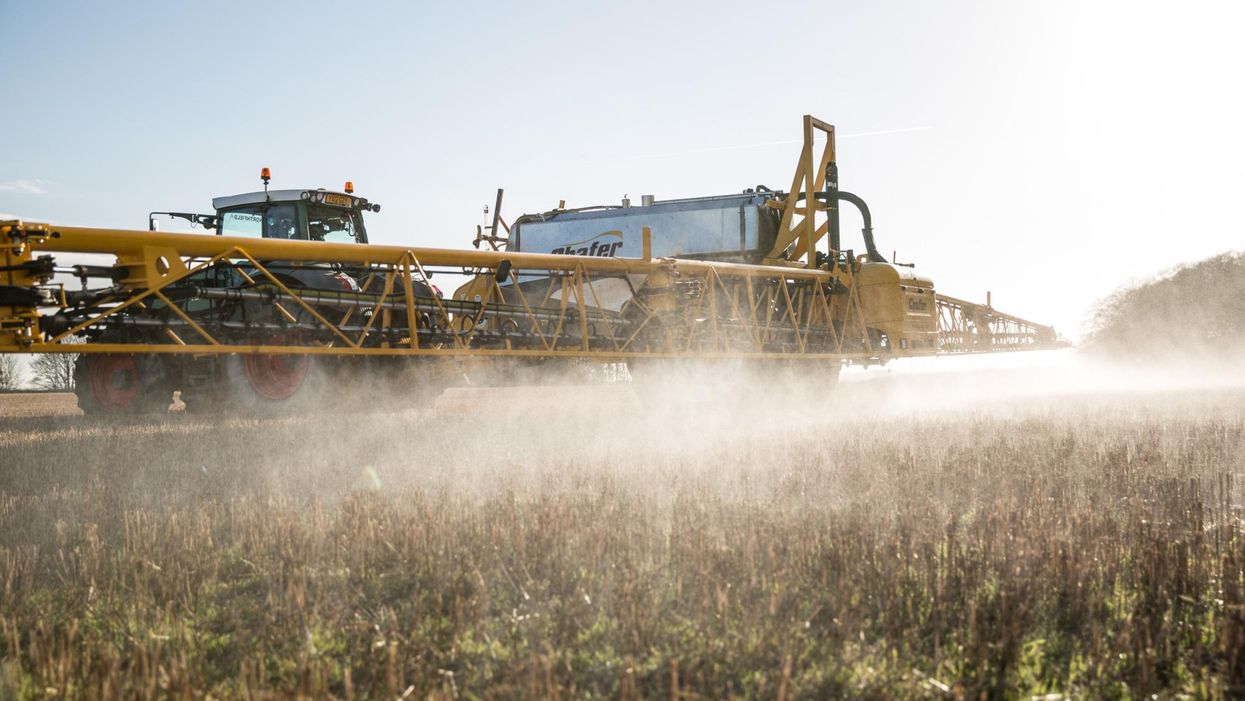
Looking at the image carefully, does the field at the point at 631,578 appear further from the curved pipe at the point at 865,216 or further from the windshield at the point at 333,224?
the curved pipe at the point at 865,216

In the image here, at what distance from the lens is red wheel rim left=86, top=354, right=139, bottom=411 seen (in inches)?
397

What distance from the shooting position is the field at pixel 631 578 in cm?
287

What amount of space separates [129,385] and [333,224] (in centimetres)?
295

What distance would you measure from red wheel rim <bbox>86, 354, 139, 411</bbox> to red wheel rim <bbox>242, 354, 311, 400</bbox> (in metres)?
1.76

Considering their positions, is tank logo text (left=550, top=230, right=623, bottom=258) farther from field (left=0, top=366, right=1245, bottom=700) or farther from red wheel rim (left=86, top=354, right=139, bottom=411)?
field (left=0, top=366, right=1245, bottom=700)

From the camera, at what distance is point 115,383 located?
10.1 metres

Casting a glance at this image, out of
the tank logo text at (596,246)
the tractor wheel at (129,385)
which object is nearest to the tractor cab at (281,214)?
the tractor wheel at (129,385)

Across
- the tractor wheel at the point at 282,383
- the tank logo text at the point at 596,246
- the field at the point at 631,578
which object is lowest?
the field at the point at 631,578

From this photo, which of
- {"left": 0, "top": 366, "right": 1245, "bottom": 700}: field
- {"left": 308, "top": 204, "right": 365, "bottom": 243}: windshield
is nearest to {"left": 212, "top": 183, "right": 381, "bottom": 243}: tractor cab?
{"left": 308, "top": 204, "right": 365, "bottom": 243}: windshield

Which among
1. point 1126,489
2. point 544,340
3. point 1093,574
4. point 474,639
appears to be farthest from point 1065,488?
point 544,340

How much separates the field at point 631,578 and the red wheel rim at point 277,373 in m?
2.71

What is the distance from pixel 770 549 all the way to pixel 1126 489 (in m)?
2.99

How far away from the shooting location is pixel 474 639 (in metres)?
3.12

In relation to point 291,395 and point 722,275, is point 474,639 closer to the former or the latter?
point 291,395
